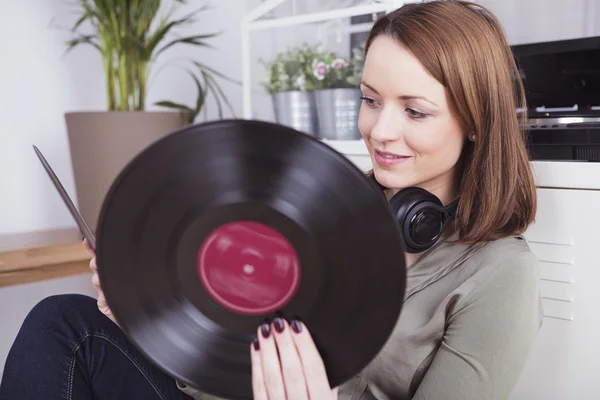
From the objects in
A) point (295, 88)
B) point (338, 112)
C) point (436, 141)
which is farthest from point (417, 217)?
point (295, 88)

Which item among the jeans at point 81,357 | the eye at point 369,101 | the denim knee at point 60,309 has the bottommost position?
the jeans at point 81,357

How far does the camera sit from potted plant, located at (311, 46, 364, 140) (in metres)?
1.64

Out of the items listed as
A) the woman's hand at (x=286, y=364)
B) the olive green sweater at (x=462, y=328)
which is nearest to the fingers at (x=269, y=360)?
the woman's hand at (x=286, y=364)

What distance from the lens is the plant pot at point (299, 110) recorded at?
5.68 ft

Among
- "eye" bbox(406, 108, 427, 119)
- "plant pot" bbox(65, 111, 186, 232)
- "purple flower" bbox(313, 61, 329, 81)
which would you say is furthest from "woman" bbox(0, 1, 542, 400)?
"plant pot" bbox(65, 111, 186, 232)

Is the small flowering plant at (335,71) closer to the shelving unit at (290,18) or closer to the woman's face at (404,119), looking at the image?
the shelving unit at (290,18)

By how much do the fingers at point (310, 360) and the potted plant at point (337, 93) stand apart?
3.35ft

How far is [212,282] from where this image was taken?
650 millimetres

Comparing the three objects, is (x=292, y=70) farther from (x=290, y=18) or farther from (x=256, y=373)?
(x=256, y=373)

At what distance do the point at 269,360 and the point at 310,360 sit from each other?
43 millimetres

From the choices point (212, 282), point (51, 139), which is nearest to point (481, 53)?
point (212, 282)

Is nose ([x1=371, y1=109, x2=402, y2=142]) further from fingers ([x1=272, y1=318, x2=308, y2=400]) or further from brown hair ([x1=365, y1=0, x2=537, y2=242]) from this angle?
fingers ([x1=272, y1=318, x2=308, y2=400])

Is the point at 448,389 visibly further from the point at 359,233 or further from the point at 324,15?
the point at 324,15

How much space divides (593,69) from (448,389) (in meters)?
0.71
